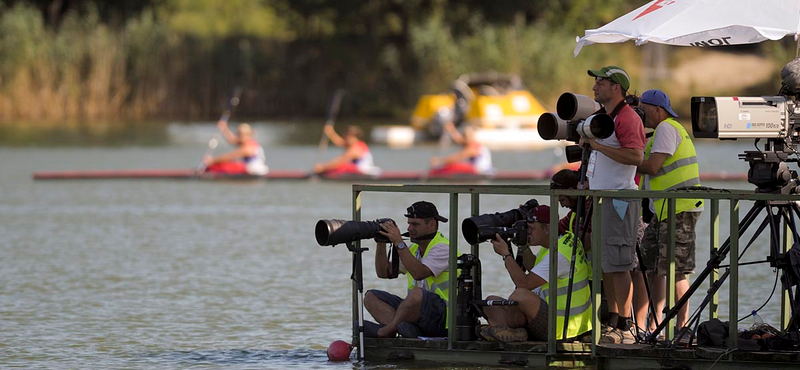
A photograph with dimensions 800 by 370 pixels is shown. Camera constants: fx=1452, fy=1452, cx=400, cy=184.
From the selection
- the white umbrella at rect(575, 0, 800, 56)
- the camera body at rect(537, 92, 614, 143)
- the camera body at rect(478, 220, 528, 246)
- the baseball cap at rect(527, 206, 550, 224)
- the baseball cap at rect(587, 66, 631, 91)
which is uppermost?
the white umbrella at rect(575, 0, 800, 56)

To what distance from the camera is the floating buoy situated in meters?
8.28

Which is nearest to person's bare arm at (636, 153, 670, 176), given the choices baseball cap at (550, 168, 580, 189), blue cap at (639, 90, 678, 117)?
blue cap at (639, 90, 678, 117)

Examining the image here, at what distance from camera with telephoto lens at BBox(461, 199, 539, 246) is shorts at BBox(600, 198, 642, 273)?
0.41 meters

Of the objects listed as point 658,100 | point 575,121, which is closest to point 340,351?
point 575,121

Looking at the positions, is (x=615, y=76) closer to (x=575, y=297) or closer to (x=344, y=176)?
(x=575, y=297)

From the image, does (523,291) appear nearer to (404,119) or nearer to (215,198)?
(215,198)

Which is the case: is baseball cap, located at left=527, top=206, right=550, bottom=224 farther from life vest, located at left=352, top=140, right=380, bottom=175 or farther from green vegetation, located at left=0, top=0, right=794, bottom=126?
green vegetation, located at left=0, top=0, right=794, bottom=126

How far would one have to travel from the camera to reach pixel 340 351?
8.29 meters

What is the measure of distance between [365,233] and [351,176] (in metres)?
15.0

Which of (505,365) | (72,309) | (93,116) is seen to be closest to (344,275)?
(72,309)

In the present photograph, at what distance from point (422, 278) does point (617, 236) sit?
1.13m

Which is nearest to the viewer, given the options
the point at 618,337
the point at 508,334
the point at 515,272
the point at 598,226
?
the point at 598,226

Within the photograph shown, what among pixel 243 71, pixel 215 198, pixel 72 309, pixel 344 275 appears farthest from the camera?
pixel 243 71

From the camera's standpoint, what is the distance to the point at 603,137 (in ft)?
23.5
